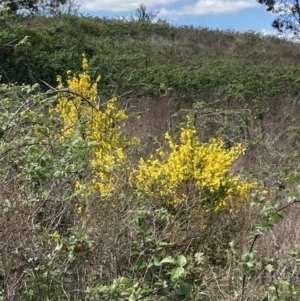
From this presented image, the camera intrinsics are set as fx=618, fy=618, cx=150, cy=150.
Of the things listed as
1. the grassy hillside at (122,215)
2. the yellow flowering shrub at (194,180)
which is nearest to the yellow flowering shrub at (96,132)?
the grassy hillside at (122,215)

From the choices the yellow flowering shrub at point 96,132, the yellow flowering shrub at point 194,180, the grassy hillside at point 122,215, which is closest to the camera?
the grassy hillside at point 122,215

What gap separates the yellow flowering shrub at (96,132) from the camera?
12.0 feet

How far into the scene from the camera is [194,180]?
4559 millimetres

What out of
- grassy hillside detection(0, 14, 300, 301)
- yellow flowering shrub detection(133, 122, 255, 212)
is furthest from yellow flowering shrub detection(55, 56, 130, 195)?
yellow flowering shrub detection(133, 122, 255, 212)

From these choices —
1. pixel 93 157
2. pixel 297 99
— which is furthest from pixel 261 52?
pixel 93 157

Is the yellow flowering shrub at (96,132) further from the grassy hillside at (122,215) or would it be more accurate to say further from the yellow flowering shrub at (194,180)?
the yellow flowering shrub at (194,180)

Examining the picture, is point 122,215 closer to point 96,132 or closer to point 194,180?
point 194,180

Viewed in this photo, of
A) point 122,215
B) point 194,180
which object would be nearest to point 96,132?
point 194,180

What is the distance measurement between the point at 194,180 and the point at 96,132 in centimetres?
103

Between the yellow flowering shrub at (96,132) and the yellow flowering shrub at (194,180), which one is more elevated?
the yellow flowering shrub at (96,132)

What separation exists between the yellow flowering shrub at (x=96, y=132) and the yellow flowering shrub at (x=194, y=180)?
24 centimetres

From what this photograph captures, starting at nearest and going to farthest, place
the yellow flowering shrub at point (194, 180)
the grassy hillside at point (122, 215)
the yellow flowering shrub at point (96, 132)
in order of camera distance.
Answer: the grassy hillside at point (122, 215), the yellow flowering shrub at point (96, 132), the yellow flowering shrub at point (194, 180)

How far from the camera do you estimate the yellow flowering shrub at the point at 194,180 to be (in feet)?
14.4

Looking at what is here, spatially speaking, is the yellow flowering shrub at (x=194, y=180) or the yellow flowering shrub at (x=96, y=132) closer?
the yellow flowering shrub at (x=96, y=132)
